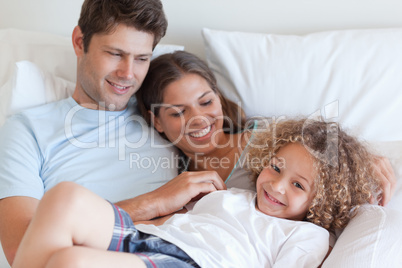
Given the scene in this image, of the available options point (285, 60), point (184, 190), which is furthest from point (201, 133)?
point (285, 60)

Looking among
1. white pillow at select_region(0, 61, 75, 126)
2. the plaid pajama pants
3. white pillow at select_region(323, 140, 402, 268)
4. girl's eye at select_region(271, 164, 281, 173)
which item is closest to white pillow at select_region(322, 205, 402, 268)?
white pillow at select_region(323, 140, 402, 268)

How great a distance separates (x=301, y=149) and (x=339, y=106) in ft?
1.35

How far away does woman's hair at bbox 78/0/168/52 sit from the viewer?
1591 mm

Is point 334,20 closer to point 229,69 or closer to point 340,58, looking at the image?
point 340,58

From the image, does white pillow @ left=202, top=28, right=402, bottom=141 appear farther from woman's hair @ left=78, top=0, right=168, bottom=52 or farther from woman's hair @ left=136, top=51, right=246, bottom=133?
woman's hair @ left=78, top=0, right=168, bottom=52

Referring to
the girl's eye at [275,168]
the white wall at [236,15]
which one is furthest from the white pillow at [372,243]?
the white wall at [236,15]

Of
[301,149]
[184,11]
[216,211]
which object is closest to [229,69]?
[184,11]

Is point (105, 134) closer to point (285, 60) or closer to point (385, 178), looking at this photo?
point (285, 60)

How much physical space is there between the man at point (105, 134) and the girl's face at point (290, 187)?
0.19 meters

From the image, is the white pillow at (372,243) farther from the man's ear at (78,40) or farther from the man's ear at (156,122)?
the man's ear at (78,40)

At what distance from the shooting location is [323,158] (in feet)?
4.32

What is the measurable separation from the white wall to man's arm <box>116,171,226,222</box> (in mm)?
834

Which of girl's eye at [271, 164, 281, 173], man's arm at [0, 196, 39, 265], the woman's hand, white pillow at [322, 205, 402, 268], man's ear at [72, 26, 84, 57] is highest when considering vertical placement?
man's ear at [72, 26, 84, 57]

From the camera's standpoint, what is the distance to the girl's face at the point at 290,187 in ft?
4.27
